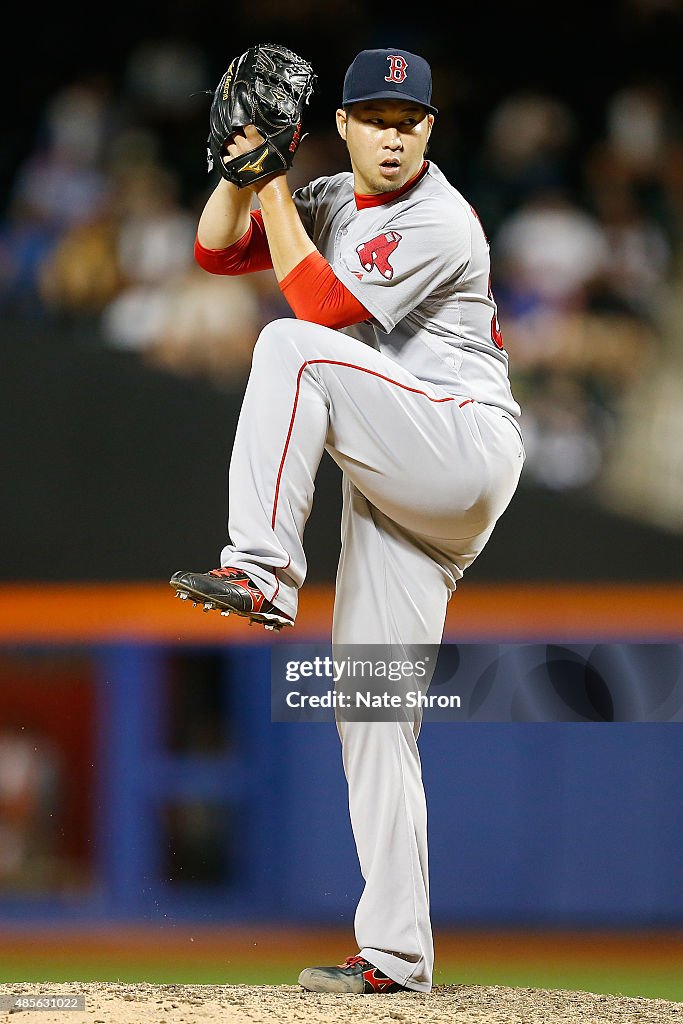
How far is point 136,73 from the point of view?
4.36m

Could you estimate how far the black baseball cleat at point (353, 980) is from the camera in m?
2.10

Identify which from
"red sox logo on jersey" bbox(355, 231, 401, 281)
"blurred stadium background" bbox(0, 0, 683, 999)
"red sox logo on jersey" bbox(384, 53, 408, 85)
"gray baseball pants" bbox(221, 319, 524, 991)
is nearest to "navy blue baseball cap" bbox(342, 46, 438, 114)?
"red sox logo on jersey" bbox(384, 53, 408, 85)

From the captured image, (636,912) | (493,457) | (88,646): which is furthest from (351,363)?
(636,912)

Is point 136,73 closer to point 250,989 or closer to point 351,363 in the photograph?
point 351,363

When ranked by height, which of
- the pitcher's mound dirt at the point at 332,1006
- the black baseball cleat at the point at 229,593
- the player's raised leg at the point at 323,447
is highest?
the player's raised leg at the point at 323,447

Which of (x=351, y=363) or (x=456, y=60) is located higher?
(x=456, y=60)

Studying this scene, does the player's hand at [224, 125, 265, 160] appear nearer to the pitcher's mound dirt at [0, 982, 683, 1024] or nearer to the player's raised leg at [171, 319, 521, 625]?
the player's raised leg at [171, 319, 521, 625]

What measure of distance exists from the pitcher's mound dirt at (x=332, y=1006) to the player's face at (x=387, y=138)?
1333 mm

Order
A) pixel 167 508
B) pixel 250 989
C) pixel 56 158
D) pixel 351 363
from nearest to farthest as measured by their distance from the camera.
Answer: pixel 351 363
pixel 250 989
pixel 167 508
pixel 56 158

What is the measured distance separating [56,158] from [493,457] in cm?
275

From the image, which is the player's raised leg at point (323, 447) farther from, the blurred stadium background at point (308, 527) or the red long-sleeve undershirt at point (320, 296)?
the blurred stadium background at point (308, 527)

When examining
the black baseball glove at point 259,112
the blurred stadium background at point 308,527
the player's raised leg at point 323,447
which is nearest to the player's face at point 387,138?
the black baseball glove at point 259,112

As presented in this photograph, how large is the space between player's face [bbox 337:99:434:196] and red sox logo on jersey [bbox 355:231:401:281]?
0.44 feet

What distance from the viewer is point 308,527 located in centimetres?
374
